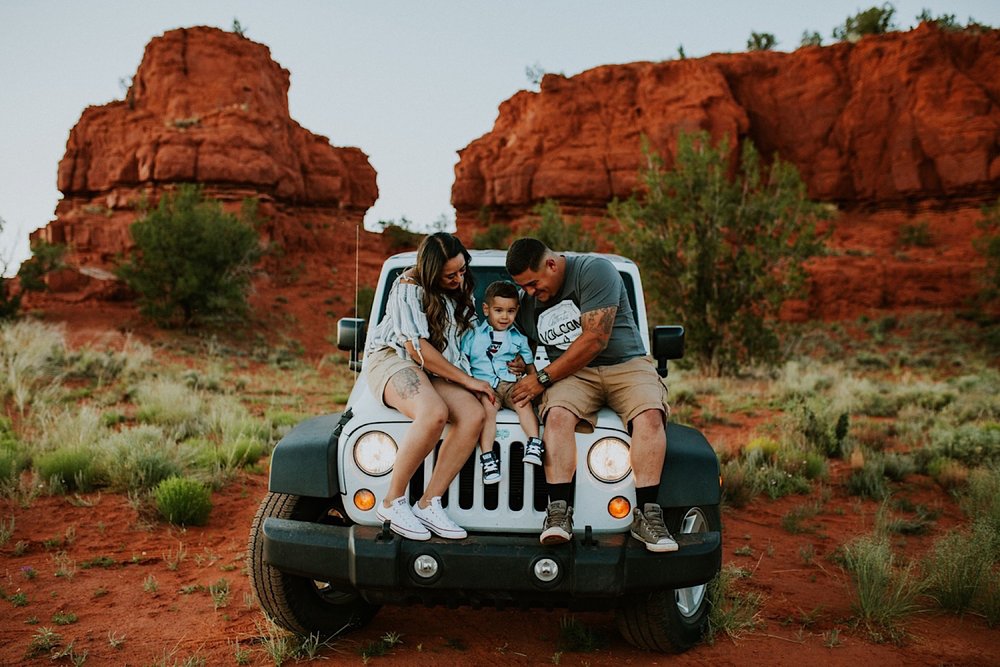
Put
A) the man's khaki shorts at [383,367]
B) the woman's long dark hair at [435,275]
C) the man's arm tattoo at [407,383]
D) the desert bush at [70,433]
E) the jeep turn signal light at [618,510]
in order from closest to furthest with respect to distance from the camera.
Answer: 1. the jeep turn signal light at [618,510]
2. the man's arm tattoo at [407,383]
3. the man's khaki shorts at [383,367]
4. the woman's long dark hair at [435,275]
5. the desert bush at [70,433]

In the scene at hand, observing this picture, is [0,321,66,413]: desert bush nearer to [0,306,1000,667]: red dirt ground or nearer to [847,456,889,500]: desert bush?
[0,306,1000,667]: red dirt ground

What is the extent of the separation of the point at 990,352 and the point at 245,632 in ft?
98.6

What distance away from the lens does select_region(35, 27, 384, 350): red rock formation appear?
41500mm

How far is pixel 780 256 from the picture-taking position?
17.0 metres

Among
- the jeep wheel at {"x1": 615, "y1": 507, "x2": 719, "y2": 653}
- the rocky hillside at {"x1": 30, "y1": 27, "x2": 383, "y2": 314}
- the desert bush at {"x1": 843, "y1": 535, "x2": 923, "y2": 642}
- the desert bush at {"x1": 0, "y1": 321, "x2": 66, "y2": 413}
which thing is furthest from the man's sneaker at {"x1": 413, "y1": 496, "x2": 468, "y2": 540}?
the rocky hillside at {"x1": 30, "y1": 27, "x2": 383, "y2": 314}

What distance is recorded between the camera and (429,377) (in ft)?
12.5

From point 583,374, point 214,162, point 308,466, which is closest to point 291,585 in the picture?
point 308,466

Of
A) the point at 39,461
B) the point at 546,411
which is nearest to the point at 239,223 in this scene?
the point at 39,461

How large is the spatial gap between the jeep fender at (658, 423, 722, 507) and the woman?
915 mm

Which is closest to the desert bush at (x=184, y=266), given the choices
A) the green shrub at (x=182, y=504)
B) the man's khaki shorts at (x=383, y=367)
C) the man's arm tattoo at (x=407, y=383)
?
the green shrub at (x=182, y=504)

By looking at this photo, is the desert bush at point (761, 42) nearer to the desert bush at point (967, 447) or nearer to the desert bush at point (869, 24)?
the desert bush at point (869, 24)

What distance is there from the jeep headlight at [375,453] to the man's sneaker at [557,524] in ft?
2.54

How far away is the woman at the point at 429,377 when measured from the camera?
132 inches

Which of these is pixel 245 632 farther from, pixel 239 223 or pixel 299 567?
pixel 239 223
